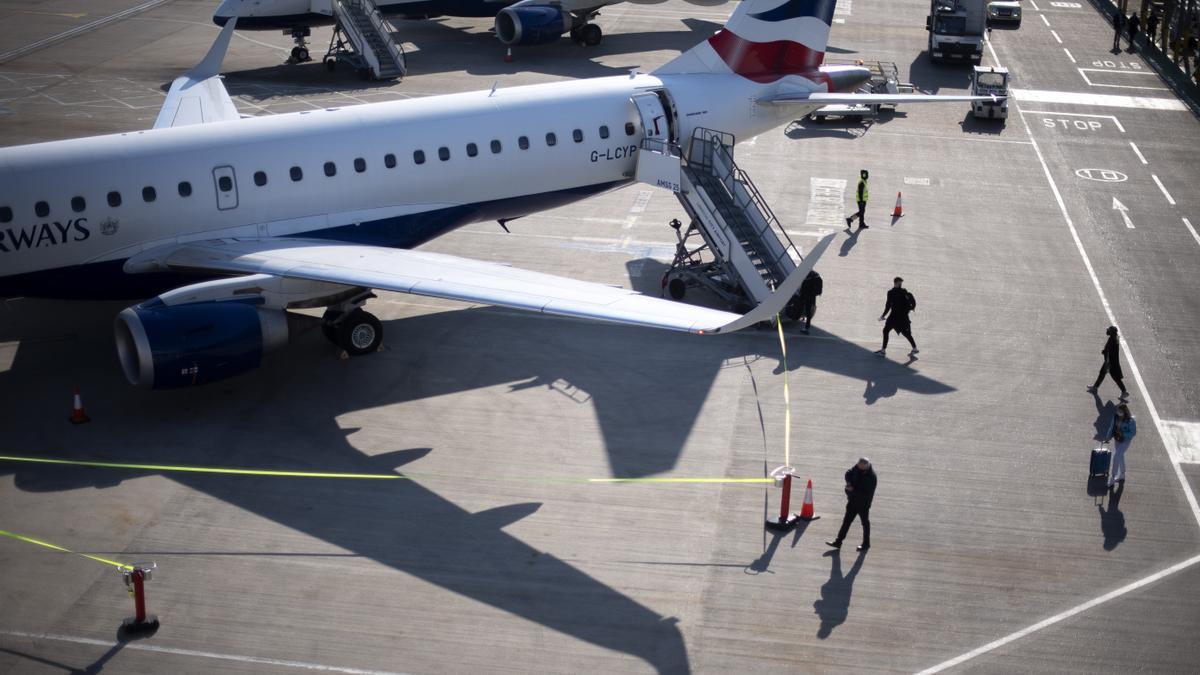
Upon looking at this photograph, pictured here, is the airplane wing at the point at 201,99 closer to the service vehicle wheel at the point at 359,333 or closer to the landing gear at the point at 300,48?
the service vehicle wheel at the point at 359,333

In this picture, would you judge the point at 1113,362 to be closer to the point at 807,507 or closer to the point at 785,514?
the point at 807,507

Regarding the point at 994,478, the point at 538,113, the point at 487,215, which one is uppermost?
the point at 538,113

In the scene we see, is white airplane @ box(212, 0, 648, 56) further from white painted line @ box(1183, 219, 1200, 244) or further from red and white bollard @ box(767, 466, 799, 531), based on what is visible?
red and white bollard @ box(767, 466, 799, 531)

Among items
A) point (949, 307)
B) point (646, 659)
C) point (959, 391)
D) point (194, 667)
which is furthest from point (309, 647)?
point (949, 307)

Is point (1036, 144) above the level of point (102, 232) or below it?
below

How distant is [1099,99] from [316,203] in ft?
125

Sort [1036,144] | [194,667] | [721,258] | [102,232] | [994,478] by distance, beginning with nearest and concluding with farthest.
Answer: [194,667], [994,478], [102,232], [721,258], [1036,144]

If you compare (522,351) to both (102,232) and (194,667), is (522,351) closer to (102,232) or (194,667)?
(102,232)

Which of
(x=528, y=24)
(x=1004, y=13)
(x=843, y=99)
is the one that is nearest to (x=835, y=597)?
(x=843, y=99)

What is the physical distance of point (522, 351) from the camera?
2802 cm

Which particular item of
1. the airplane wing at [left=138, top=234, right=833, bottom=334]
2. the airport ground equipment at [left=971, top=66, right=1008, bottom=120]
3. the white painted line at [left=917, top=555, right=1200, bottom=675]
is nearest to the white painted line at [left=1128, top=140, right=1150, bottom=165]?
the airport ground equipment at [left=971, top=66, right=1008, bottom=120]

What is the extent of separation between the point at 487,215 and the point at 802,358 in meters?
8.79

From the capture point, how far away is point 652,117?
31.6 metres

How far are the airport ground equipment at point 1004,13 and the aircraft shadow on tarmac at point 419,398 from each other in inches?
1781
